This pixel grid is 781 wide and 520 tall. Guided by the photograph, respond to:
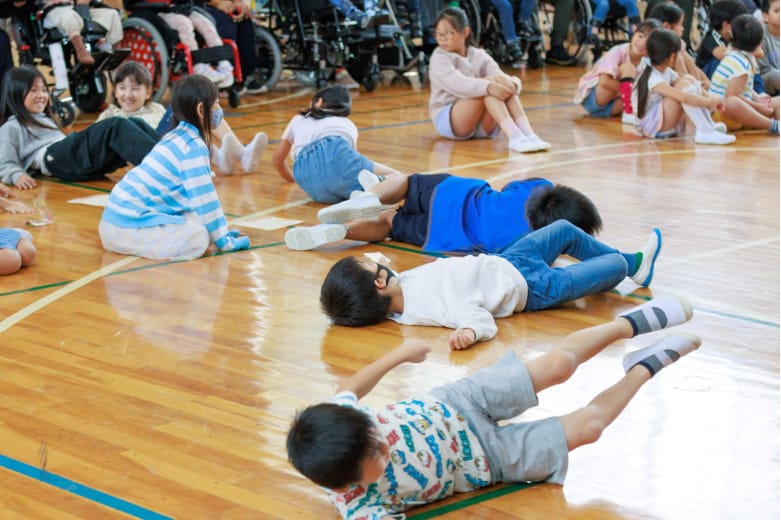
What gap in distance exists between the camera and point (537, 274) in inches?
123

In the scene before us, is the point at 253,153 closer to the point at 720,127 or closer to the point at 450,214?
the point at 450,214

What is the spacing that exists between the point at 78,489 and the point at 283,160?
2867mm

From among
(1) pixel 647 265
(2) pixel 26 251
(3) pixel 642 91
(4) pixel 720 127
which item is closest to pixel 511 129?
(3) pixel 642 91

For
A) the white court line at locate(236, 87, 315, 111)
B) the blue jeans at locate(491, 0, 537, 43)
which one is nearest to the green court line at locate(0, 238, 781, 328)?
the white court line at locate(236, 87, 315, 111)

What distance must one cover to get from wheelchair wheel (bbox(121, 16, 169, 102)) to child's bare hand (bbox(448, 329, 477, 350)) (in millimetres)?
4453

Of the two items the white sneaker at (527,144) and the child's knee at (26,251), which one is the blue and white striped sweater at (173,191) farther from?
the white sneaker at (527,144)

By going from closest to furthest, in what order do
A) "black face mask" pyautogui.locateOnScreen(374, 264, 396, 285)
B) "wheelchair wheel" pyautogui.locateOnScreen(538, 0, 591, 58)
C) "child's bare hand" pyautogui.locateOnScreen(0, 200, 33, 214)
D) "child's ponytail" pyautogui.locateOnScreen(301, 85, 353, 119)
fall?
"black face mask" pyautogui.locateOnScreen(374, 264, 396, 285) < "child's bare hand" pyautogui.locateOnScreen(0, 200, 33, 214) < "child's ponytail" pyautogui.locateOnScreen(301, 85, 353, 119) < "wheelchair wheel" pyautogui.locateOnScreen(538, 0, 591, 58)

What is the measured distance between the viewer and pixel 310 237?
374 centimetres

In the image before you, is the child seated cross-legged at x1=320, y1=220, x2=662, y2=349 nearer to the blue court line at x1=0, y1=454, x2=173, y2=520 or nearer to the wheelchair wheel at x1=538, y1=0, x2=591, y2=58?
the blue court line at x1=0, y1=454, x2=173, y2=520

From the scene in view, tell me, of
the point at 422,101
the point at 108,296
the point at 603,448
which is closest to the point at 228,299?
the point at 108,296

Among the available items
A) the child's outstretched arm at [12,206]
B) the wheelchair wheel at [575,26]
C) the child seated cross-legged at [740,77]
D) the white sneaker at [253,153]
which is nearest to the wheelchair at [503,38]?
the wheelchair wheel at [575,26]

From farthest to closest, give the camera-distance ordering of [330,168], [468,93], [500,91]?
1. [468,93]
2. [500,91]
3. [330,168]

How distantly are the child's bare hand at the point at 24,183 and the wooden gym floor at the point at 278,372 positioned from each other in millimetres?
93

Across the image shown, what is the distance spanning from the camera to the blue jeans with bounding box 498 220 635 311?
312 centimetres
